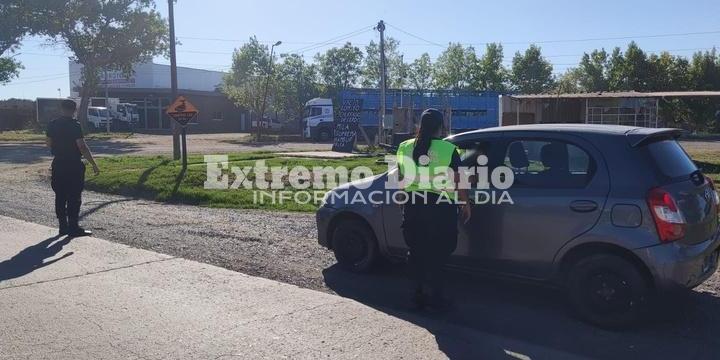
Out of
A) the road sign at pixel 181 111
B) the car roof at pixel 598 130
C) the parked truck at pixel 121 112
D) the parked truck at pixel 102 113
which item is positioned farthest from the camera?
the parked truck at pixel 121 112

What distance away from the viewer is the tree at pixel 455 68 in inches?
2431

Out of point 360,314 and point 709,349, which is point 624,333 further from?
point 360,314

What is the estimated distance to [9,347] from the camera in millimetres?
4625

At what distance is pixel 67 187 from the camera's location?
890 cm

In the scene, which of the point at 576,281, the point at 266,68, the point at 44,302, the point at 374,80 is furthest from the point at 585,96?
the point at 374,80

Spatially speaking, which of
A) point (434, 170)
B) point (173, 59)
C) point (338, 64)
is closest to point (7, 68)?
point (338, 64)

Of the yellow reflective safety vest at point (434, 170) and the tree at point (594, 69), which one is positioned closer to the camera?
the yellow reflective safety vest at point (434, 170)

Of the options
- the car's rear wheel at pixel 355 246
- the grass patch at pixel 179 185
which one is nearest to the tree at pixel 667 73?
the grass patch at pixel 179 185

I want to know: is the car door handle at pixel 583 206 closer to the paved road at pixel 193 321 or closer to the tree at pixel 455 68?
the paved road at pixel 193 321

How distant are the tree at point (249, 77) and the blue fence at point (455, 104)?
9.54 metres

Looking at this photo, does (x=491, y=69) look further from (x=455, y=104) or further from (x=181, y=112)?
(x=181, y=112)

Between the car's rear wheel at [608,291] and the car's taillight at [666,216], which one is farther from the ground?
the car's taillight at [666,216]

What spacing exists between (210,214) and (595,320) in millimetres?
7257

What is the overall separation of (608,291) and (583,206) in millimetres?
689
